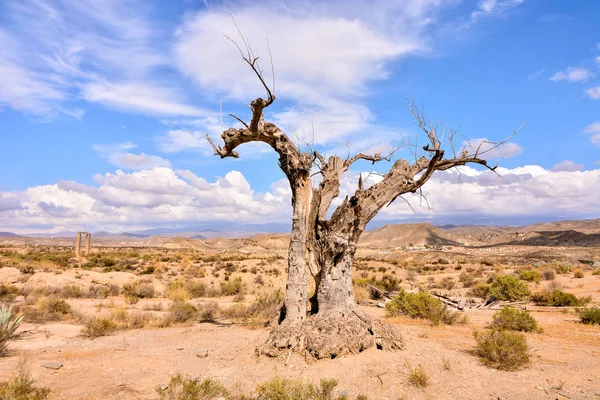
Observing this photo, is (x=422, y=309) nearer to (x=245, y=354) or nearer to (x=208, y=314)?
(x=245, y=354)

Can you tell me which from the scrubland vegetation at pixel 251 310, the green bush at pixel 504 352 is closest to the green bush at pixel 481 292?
the scrubland vegetation at pixel 251 310

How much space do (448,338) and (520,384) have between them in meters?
3.08

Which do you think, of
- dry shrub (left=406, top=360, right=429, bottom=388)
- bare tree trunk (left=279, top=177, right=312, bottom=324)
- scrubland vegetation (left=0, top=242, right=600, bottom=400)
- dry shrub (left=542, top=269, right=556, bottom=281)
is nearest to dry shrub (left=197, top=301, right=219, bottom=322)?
scrubland vegetation (left=0, top=242, right=600, bottom=400)

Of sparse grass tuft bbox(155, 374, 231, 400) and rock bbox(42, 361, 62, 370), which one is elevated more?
sparse grass tuft bbox(155, 374, 231, 400)

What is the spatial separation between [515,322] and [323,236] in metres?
5.90

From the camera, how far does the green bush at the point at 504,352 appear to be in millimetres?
7023

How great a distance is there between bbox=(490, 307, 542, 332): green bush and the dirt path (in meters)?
0.34

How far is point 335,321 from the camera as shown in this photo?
25.8ft

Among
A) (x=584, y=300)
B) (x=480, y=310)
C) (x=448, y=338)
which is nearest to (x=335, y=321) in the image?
(x=448, y=338)

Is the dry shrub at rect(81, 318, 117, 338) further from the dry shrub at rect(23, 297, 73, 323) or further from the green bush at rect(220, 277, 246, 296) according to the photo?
the green bush at rect(220, 277, 246, 296)

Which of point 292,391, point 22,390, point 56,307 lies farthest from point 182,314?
point 292,391

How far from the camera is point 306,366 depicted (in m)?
7.07

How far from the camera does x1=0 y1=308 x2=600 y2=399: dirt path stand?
19.9 feet

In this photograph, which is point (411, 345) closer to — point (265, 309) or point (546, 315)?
point (265, 309)
